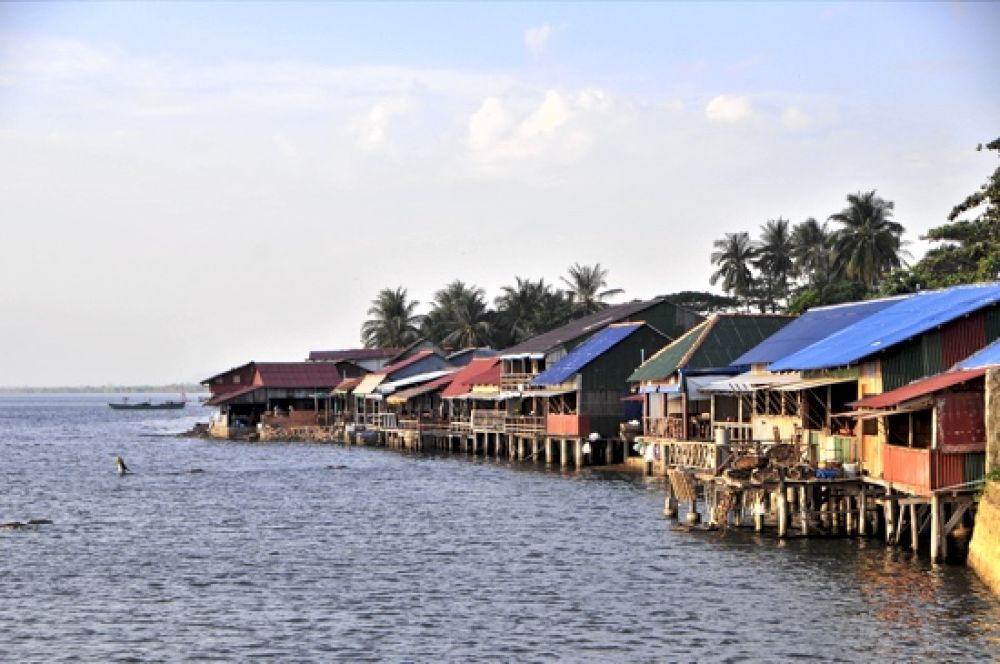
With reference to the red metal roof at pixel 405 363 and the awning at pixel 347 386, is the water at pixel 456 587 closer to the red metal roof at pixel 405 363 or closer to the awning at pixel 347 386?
the red metal roof at pixel 405 363

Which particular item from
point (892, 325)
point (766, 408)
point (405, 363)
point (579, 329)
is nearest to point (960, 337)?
point (892, 325)

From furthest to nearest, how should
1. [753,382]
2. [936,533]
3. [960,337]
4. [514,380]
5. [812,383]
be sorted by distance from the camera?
1. [514,380]
2. [753,382]
3. [812,383]
4. [960,337]
5. [936,533]

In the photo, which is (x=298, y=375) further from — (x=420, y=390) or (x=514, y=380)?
(x=514, y=380)

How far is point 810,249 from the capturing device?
121312 millimetres

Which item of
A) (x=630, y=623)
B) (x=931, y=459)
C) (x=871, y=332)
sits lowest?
(x=630, y=623)

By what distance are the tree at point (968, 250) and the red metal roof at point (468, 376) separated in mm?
31291

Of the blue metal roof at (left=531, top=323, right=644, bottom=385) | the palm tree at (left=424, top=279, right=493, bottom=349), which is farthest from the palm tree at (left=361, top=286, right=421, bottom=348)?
the blue metal roof at (left=531, top=323, right=644, bottom=385)

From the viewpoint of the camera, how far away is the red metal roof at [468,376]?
327ft

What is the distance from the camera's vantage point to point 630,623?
31016 mm

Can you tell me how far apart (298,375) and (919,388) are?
97055mm

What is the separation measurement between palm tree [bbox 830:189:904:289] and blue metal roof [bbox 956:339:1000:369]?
64.1m

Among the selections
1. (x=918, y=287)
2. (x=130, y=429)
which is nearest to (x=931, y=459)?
(x=918, y=287)

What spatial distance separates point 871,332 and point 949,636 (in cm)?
1953

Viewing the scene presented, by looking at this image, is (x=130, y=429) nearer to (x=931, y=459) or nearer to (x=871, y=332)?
(x=871, y=332)
